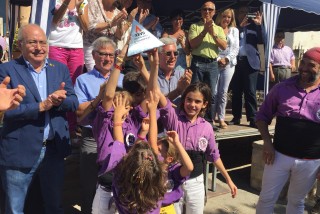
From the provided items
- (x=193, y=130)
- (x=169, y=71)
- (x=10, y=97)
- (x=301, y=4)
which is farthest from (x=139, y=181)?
(x=301, y=4)

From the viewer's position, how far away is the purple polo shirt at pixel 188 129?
9.45 ft

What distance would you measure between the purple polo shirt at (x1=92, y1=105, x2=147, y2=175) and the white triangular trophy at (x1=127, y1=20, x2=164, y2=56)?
1.55ft

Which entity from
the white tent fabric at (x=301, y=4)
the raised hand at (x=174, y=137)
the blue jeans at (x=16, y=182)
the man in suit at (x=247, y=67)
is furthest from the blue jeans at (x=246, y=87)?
the blue jeans at (x=16, y=182)

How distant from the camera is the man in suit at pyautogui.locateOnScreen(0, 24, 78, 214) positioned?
2.60 metres

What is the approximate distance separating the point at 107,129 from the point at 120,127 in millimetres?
149

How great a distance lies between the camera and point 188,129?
2.91 metres

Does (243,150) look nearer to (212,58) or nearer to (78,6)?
(212,58)

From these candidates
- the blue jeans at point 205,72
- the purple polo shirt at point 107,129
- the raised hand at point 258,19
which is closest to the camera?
the purple polo shirt at point 107,129

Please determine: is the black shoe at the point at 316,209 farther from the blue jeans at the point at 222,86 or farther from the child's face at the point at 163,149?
the child's face at the point at 163,149

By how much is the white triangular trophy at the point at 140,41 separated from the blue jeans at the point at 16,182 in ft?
3.59

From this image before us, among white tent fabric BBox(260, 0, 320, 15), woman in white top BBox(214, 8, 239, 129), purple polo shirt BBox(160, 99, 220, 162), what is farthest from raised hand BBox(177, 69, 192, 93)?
white tent fabric BBox(260, 0, 320, 15)

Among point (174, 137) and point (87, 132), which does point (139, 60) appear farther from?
point (87, 132)

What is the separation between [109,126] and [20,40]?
983 millimetres

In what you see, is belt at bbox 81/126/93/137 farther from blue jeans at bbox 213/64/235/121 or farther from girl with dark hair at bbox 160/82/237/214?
blue jeans at bbox 213/64/235/121
